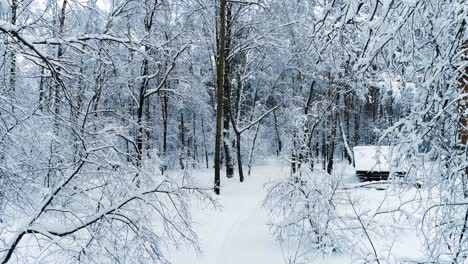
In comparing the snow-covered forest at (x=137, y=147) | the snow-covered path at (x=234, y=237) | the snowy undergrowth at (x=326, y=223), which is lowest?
the snow-covered path at (x=234, y=237)

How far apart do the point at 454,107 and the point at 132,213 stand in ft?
12.6

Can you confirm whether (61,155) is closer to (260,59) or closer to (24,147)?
(24,147)

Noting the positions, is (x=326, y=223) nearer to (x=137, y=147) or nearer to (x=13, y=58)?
(x=137, y=147)

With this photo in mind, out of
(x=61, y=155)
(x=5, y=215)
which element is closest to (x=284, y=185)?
(x=61, y=155)

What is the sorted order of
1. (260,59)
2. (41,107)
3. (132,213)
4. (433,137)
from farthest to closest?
(260,59) → (132,213) → (41,107) → (433,137)

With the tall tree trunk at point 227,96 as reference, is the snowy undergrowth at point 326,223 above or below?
below

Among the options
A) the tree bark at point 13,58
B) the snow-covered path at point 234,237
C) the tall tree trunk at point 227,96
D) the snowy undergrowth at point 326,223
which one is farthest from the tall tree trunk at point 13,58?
the tall tree trunk at point 227,96

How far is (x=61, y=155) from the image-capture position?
4.44 m

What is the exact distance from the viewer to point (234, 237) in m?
9.30

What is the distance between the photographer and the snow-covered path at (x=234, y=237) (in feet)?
25.0

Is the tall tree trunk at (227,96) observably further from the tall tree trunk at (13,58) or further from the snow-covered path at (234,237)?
the tall tree trunk at (13,58)

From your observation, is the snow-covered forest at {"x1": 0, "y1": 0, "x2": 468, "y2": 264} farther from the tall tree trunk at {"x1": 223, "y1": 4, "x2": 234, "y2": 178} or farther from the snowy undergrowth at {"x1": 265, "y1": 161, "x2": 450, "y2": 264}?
the tall tree trunk at {"x1": 223, "y1": 4, "x2": 234, "y2": 178}

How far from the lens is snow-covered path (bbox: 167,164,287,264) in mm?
7617

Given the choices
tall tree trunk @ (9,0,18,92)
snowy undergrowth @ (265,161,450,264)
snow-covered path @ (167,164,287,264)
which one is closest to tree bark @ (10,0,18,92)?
tall tree trunk @ (9,0,18,92)
